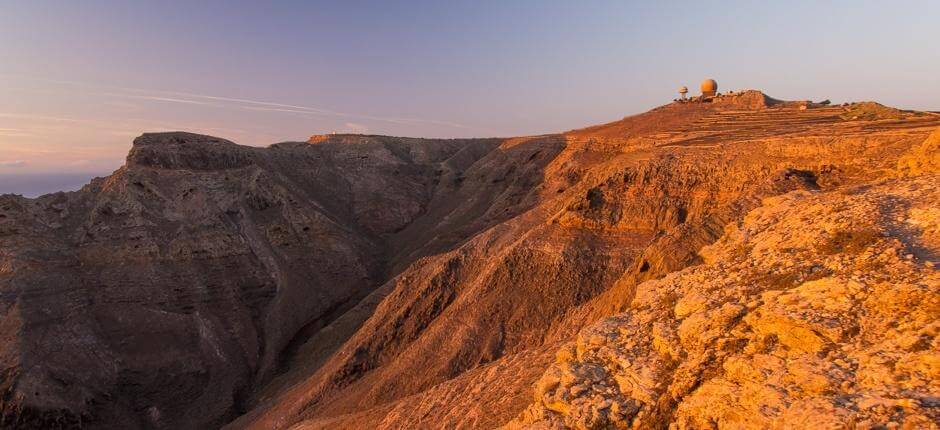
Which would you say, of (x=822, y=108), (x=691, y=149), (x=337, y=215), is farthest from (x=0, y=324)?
(x=822, y=108)

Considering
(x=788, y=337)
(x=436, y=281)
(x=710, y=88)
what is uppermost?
(x=710, y=88)

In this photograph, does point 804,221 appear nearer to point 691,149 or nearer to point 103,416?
point 691,149

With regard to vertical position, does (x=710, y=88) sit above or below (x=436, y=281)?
above

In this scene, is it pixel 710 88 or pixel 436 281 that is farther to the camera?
pixel 710 88

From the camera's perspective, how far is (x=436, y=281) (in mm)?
29172

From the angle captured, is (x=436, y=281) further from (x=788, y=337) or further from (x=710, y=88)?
(x=710, y=88)

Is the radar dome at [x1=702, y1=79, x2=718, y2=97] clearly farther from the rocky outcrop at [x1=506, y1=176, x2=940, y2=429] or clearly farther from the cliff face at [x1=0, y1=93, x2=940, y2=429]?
the rocky outcrop at [x1=506, y1=176, x2=940, y2=429]

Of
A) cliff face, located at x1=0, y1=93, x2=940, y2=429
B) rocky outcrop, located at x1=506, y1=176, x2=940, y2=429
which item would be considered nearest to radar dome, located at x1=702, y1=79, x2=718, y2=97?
cliff face, located at x1=0, y1=93, x2=940, y2=429

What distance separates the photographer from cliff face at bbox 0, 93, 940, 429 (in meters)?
9.91

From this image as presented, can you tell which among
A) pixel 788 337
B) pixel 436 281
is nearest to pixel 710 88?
pixel 436 281

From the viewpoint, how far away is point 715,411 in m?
7.46

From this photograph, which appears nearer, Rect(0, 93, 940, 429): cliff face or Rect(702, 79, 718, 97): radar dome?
Rect(0, 93, 940, 429): cliff face

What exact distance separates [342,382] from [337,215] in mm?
29677

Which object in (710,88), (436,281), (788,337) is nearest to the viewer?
(788,337)
